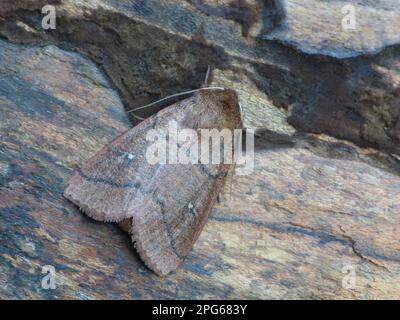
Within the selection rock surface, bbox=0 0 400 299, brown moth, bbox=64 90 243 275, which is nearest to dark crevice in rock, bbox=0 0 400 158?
rock surface, bbox=0 0 400 299

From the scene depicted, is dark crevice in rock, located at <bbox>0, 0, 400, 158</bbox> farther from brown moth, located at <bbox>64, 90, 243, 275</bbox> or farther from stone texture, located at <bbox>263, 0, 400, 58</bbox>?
brown moth, located at <bbox>64, 90, 243, 275</bbox>

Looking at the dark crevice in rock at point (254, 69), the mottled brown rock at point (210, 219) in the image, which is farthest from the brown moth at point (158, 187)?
the dark crevice in rock at point (254, 69)

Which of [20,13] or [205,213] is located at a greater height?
[20,13]

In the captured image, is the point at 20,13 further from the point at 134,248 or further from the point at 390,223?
the point at 390,223

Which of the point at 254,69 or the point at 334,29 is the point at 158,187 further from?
the point at 334,29

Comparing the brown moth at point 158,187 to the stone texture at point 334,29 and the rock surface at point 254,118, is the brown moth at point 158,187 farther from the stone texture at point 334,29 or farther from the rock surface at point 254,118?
the stone texture at point 334,29
